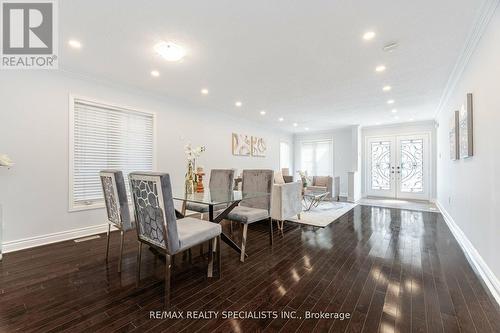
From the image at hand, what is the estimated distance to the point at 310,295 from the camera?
1870 mm

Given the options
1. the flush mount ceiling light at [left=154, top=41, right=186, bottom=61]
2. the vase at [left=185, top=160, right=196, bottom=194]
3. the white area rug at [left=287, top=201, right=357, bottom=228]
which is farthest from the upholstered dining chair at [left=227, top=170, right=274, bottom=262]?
the flush mount ceiling light at [left=154, top=41, right=186, bottom=61]

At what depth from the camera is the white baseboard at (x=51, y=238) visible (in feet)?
9.04

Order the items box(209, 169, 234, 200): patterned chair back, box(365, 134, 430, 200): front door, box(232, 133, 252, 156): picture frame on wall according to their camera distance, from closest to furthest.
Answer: box(209, 169, 234, 200): patterned chair back
box(232, 133, 252, 156): picture frame on wall
box(365, 134, 430, 200): front door

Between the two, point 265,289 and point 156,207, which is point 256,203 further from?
point 156,207

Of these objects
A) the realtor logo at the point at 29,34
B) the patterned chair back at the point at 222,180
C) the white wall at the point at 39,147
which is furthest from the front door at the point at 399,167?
the realtor logo at the point at 29,34

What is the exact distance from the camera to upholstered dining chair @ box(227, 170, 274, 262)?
2721mm

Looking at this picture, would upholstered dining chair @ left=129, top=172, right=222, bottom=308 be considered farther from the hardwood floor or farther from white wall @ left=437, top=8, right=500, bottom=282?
white wall @ left=437, top=8, right=500, bottom=282

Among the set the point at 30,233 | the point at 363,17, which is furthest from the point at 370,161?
Answer: the point at 30,233

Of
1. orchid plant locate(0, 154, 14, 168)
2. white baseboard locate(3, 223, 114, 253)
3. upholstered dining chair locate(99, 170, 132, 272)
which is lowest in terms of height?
white baseboard locate(3, 223, 114, 253)

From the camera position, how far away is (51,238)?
3062 mm

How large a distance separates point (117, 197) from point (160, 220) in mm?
891

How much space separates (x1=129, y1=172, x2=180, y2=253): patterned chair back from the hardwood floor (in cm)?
51

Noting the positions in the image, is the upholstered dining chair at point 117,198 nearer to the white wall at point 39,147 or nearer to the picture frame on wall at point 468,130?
the white wall at point 39,147

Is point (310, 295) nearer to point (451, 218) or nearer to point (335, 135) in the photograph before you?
point (451, 218)
